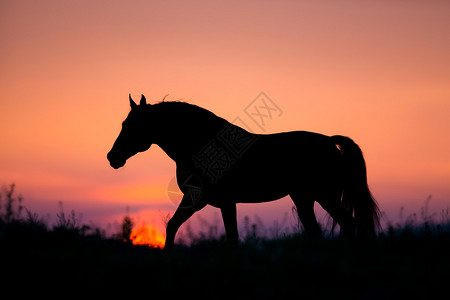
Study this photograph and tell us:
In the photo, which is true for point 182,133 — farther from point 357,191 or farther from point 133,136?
point 357,191

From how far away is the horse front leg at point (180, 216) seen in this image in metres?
8.25

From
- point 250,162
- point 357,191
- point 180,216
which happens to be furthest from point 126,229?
point 357,191

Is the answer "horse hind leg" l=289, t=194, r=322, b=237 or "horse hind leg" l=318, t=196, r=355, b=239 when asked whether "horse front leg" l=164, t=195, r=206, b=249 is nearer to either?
"horse hind leg" l=289, t=194, r=322, b=237

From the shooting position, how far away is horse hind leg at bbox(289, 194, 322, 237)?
893 cm

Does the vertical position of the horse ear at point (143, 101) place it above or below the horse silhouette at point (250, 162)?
above

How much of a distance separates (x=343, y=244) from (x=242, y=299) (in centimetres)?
252

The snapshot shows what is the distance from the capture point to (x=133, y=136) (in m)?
9.02

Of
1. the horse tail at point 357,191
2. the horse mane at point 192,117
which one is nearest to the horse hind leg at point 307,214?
the horse tail at point 357,191

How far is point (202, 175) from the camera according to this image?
864cm

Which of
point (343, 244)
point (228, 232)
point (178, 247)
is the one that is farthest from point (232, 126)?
point (343, 244)

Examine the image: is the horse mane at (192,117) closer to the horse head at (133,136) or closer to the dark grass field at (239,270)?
the horse head at (133,136)

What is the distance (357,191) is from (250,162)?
2.14 meters

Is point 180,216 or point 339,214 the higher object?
point 180,216

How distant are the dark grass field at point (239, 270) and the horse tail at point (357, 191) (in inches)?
84.9
